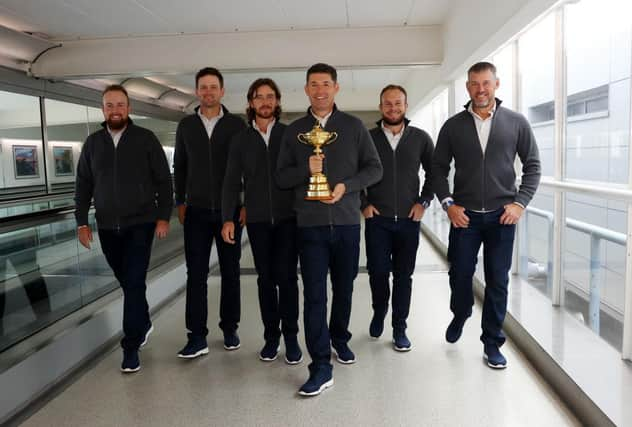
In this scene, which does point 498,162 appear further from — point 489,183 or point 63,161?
point 63,161

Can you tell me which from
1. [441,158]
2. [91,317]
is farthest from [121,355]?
[441,158]

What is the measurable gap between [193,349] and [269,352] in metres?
0.55

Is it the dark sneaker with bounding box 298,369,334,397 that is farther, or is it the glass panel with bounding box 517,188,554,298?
the glass panel with bounding box 517,188,554,298

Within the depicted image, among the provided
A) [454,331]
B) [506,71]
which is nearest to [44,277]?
[454,331]

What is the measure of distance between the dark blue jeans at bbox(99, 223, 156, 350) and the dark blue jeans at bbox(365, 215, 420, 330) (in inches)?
61.6

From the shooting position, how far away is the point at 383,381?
127 inches

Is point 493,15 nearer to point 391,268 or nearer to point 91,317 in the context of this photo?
point 391,268

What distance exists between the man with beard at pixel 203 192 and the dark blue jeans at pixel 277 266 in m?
0.31

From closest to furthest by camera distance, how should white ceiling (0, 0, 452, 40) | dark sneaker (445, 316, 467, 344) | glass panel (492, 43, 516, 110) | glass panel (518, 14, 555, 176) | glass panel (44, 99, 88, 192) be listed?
1. dark sneaker (445, 316, 467, 344)
2. glass panel (518, 14, 555, 176)
3. glass panel (492, 43, 516, 110)
4. white ceiling (0, 0, 452, 40)
5. glass panel (44, 99, 88, 192)

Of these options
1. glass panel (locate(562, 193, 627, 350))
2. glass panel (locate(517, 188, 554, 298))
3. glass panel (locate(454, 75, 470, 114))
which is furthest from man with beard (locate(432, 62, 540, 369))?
glass panel (locate(454, 75, 470, 114))

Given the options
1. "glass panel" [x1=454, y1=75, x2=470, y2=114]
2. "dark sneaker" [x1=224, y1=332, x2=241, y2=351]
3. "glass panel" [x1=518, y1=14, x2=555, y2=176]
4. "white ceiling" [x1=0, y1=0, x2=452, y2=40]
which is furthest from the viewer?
"glass panel" [x1=454, y1=75, x2=470, y2=114]

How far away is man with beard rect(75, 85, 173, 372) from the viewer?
3484 millimetres

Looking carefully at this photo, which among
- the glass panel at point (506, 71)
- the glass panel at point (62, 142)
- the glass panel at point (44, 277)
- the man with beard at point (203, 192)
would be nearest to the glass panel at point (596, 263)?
the glass panel at point (506, 71)

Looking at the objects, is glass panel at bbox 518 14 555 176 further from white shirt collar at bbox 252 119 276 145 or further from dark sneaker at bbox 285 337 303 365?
dark sneaker at bbox 285 337 303 365
